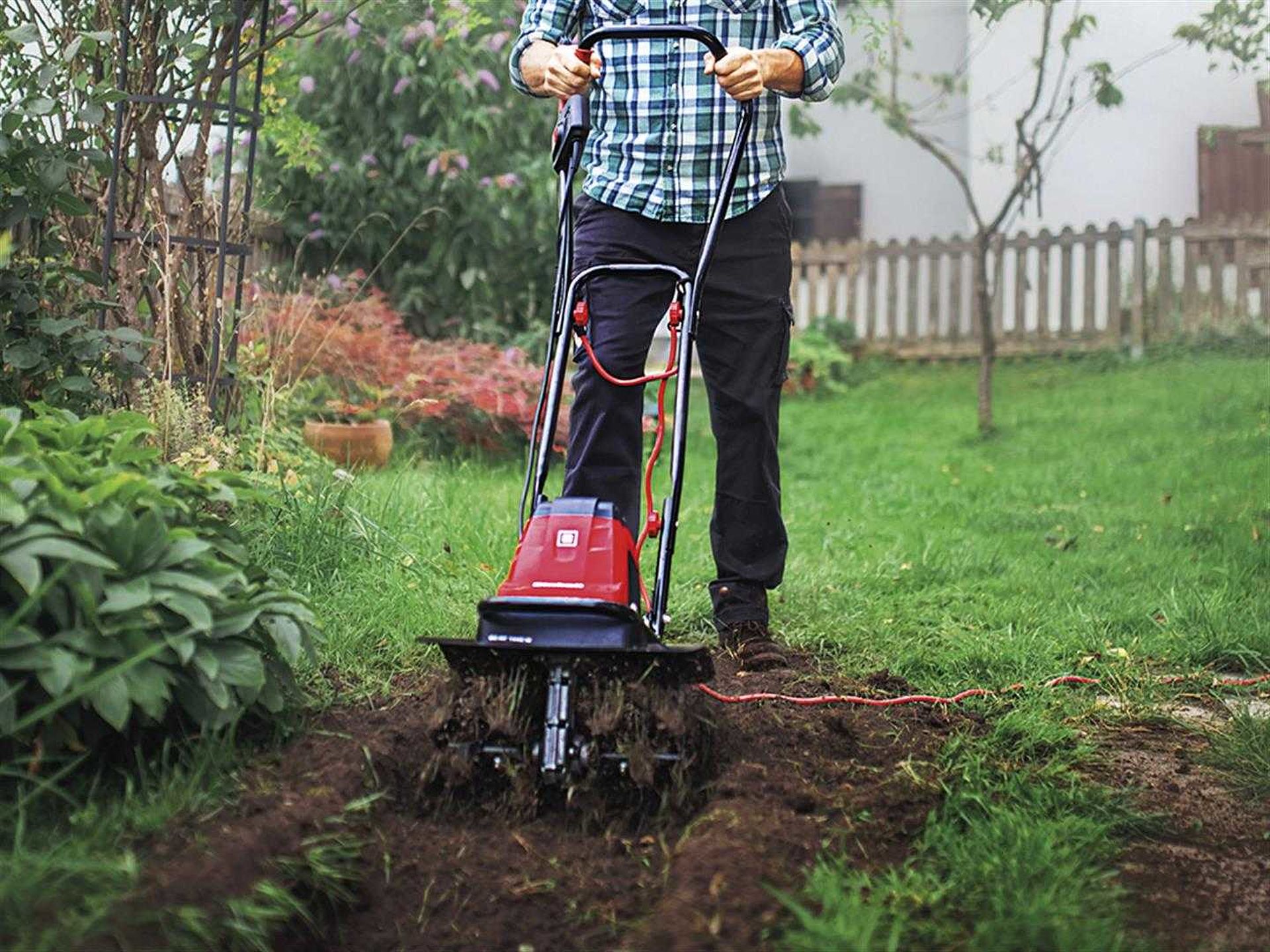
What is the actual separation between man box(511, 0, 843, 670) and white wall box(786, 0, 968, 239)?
944cm

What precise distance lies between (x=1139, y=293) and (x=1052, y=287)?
96 cm

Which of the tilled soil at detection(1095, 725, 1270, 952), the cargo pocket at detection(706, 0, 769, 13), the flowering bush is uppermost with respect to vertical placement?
the cargo pocket at detection(706, 0, 769, 13)

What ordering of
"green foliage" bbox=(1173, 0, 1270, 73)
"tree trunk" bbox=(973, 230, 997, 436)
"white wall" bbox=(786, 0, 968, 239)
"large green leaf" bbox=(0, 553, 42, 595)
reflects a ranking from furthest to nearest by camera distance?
1. "white wall" bbox=(786, 0, 968, 239)
2. "tree trunk" bbox=(973, 230, 997, 436)
3. "green foliage" bbox=(1173, 0, 1270, 73)
4. "large green leaf" bbox=(0, 553, 42, 595)

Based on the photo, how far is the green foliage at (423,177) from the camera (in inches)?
329

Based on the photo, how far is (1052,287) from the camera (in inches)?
463

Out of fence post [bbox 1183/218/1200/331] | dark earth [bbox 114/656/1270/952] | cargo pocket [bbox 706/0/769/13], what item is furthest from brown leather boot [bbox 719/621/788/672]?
fence post [bbox 1183/218/1200/331]

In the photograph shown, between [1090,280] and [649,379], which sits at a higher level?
[1090,280]

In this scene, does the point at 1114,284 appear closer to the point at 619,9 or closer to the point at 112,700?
the point at 619,9

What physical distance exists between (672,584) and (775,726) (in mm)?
1553

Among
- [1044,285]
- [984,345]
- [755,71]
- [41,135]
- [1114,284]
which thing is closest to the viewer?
[755,71]

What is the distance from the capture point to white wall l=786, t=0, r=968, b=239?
41.0ft

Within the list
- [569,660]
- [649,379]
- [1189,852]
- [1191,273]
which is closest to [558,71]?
[649,379]

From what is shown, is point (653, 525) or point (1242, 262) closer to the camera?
point (653, 525)

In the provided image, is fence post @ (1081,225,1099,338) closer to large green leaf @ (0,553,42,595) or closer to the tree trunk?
the tree trunk
